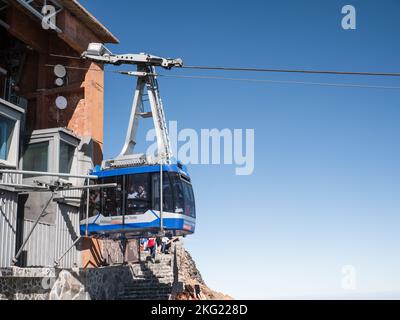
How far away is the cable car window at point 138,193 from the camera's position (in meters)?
15.7

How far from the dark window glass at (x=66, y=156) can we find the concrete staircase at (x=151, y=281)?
516 cm

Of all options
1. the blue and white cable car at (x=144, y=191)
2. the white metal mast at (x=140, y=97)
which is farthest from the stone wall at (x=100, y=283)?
the white metal mast at (x=140, y=97)

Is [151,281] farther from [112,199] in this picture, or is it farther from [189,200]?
[189,200]

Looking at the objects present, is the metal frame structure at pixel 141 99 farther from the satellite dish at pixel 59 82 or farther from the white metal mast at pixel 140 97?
the satellite dish at pixel 59 82

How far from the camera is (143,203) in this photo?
15.7 m

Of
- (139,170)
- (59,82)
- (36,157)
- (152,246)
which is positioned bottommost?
(152,246)

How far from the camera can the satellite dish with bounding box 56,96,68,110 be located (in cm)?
2134

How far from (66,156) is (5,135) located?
3281 mm

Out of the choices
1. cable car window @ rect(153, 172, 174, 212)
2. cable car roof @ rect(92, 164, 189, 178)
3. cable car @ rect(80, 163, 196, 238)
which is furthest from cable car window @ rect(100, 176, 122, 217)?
cable car window @ rect(153, 172, 174, 212)

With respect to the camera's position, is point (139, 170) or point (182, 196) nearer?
point (182, 196)

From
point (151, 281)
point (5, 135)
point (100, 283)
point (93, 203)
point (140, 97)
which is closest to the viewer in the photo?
point (5, 135)

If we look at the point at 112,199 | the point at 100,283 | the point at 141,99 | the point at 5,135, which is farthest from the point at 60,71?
the point at 100,283
